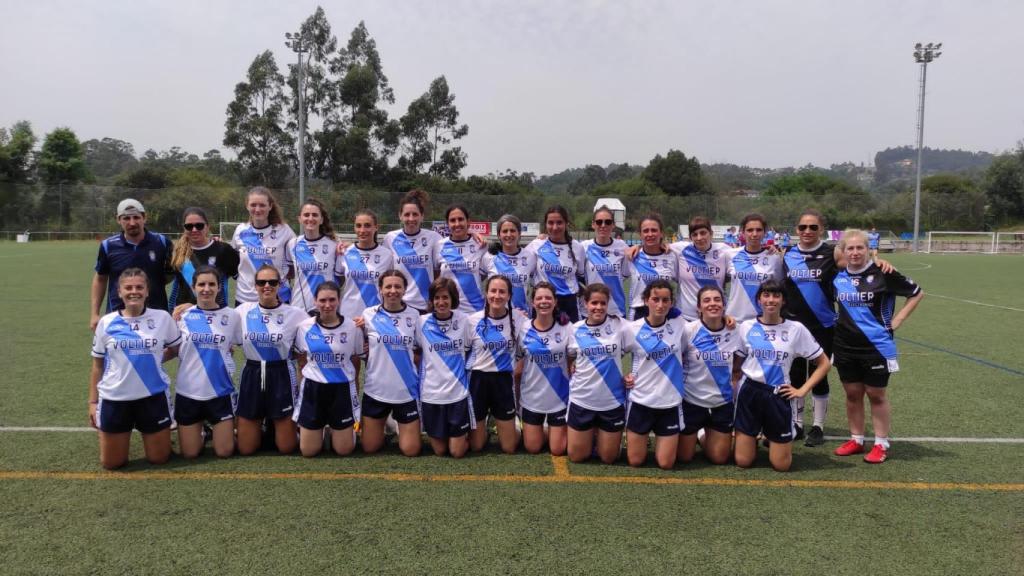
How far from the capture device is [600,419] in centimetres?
439

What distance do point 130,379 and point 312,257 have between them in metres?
1.59

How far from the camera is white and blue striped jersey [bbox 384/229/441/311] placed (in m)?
5.32

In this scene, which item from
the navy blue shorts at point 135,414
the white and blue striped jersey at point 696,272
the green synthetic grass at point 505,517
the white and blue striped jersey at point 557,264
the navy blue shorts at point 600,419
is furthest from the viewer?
the white and blue striped jersey at point 557,264

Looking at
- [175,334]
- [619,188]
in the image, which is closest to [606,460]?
[175,334]

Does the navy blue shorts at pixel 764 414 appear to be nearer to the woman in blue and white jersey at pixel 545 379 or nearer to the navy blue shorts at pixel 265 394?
the woman in blue and white jersey at pixel 545 379

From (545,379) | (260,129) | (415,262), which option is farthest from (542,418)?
(260,129)

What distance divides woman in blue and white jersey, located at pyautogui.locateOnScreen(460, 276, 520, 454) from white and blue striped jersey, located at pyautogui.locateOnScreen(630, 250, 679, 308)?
1325 mm

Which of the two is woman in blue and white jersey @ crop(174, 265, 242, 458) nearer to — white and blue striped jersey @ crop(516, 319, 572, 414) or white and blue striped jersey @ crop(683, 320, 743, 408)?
white and blue striped jersey @ crop(516, 319, 572, 414)

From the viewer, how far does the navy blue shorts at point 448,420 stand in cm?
444

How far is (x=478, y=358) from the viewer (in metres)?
4.59

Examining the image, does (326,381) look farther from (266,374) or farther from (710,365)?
(710,365)

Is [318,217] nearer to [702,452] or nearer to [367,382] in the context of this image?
[367,382]

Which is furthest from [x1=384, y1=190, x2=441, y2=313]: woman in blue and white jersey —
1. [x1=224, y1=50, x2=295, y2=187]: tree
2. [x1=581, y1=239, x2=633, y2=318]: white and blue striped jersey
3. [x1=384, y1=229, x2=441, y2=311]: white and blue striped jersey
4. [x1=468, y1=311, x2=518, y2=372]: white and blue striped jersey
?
[x1=224, y1=50, x2=295, y2=187]: tree

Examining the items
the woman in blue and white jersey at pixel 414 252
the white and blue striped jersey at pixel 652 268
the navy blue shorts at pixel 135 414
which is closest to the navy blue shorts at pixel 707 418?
the white and blue striped jersey at pixel 652 268
